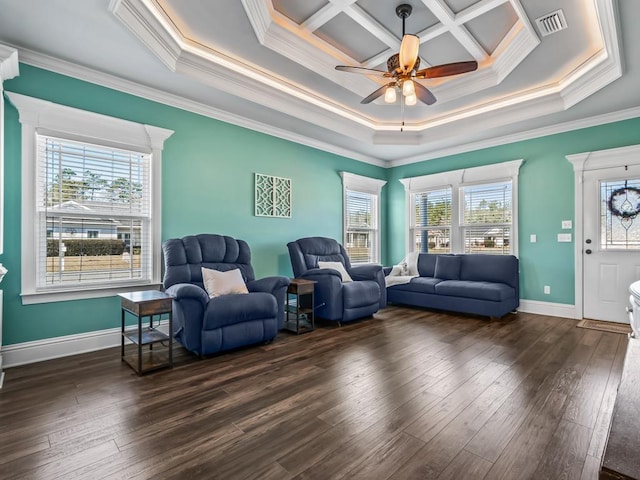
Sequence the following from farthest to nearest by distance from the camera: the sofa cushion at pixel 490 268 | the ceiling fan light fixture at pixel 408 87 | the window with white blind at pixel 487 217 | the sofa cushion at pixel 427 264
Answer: the sofa cushion at pixel 427 264, the window with white blind at pixel 487 217, the sofa cushion at pixel 490 268, the ceiling fan light fixture at pixel 408 87

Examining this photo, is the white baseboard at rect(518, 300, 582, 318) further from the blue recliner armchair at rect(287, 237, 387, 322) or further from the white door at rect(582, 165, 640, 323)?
the blue recliner armchair at rect(287, 237, 387, 322)

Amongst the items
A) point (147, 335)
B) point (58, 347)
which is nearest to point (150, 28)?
point (147, 335)

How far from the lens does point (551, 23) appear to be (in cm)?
289

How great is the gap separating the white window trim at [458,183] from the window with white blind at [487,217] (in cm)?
7

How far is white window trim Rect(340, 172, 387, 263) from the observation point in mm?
5781

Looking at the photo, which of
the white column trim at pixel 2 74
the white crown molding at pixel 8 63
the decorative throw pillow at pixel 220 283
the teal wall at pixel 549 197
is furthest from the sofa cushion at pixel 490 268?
the white crown molding at pixel 8 63

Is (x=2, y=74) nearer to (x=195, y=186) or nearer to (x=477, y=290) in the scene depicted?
(x=195, y=186)

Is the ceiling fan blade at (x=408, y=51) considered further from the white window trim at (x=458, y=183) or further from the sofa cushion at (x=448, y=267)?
the sofa cushion at (x=448, y=267)

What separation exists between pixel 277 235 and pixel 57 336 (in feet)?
8.71

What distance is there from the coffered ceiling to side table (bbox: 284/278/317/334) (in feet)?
6.98

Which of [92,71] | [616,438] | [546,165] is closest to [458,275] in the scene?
[546,165]

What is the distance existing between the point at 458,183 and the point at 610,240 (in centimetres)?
217

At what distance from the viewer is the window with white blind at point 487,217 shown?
5.22m

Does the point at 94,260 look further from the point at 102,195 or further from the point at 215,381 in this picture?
the point at 215,381
